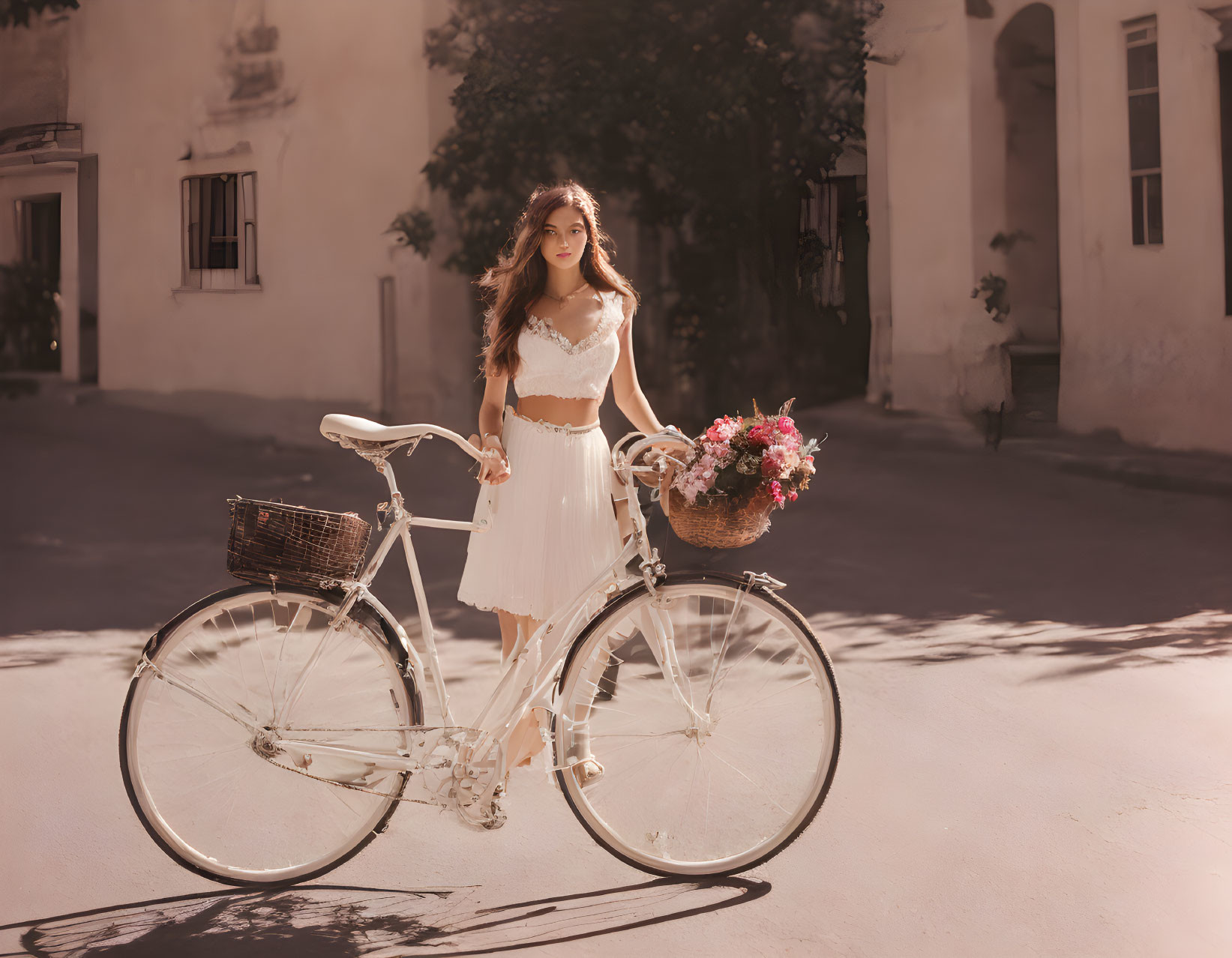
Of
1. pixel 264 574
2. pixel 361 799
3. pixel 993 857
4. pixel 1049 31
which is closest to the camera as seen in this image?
pixel 264 574

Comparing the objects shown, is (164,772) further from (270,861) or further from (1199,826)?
(1199,826)

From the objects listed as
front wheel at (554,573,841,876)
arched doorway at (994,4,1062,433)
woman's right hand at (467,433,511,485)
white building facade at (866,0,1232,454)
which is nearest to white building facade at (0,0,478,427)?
white building facade at (866,0,1232,454)

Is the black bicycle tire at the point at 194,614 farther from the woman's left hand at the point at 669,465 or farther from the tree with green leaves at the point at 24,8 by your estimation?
the tree with green leaves at the point at 24,8

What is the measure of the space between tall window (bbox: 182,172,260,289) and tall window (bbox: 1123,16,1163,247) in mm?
6517

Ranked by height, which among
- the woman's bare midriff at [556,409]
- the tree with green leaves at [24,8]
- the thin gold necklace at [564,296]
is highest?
the tree with green leaves at [24,8]

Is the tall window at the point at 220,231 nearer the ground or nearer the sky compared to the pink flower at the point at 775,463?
nearer the sky

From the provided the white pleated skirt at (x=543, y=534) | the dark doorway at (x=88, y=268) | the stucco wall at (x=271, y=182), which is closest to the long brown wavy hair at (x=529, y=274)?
the white pleated skirt at (x=543, y=534)

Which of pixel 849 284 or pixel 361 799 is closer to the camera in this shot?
pixel 361 799

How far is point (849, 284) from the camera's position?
9.33 metres

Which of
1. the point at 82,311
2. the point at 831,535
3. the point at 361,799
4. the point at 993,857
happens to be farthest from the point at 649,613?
the point at 82,311

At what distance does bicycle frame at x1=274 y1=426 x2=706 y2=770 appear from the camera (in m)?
2.51

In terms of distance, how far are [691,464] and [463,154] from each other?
23.9ft

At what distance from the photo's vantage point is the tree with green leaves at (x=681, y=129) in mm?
9094

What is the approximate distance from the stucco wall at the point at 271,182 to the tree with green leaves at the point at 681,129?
1.36 feet
